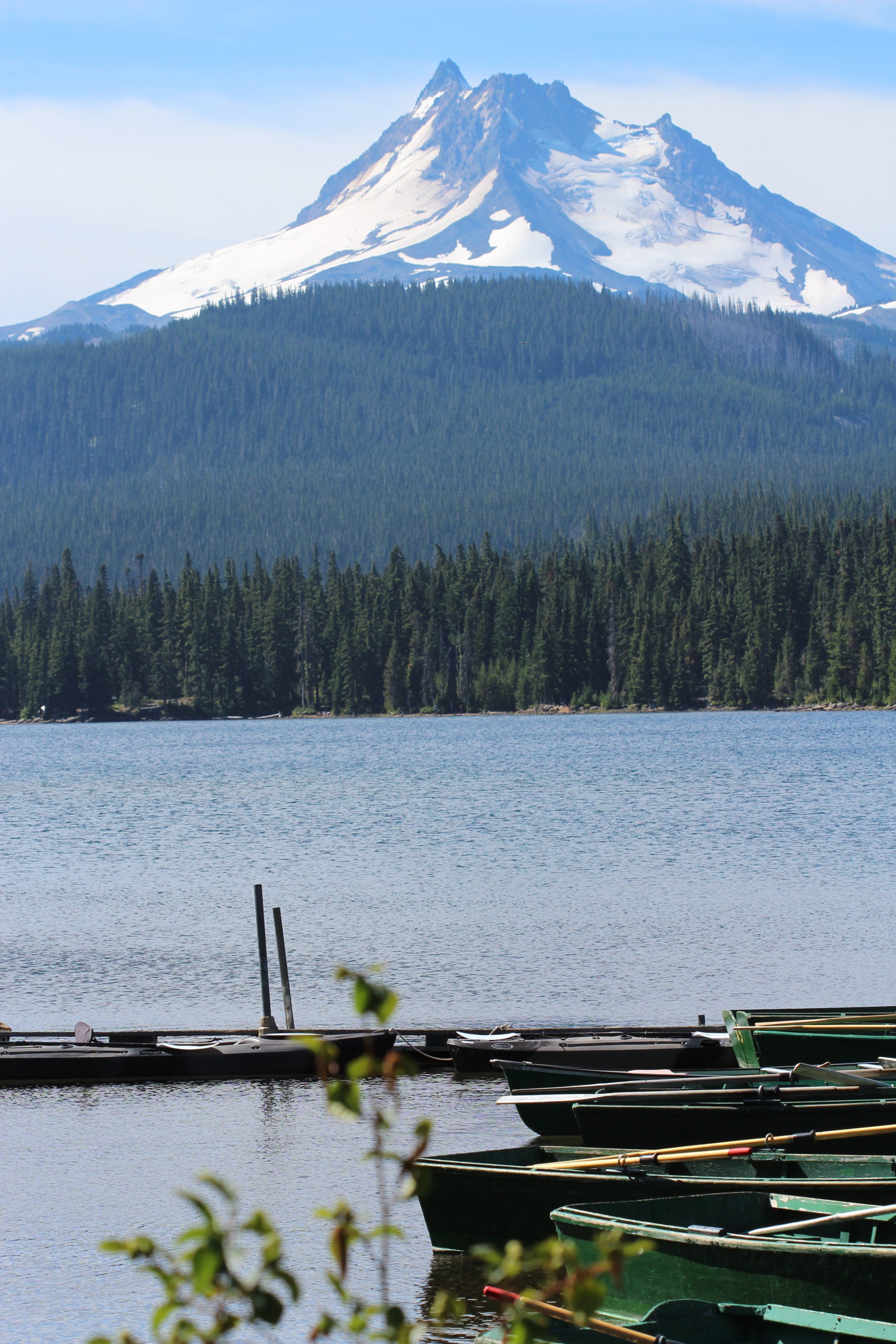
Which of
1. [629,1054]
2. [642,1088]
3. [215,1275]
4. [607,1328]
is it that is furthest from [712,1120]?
[215,1275]

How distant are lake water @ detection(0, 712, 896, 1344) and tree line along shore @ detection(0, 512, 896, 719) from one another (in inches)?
2770

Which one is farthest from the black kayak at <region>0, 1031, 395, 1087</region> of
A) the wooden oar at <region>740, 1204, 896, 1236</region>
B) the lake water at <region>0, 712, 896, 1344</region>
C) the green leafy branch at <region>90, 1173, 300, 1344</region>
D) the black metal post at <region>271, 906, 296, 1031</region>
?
the green leafy branch at <region>90, 1173, 300, 1344</region>

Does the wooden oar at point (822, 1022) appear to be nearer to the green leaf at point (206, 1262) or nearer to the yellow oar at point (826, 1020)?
the yellow oar at point (826, 1020)

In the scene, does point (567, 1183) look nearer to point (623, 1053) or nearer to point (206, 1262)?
point (623, 1053)

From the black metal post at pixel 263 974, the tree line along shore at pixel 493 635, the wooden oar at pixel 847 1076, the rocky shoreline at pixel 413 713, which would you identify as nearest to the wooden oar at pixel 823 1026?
the wooden oar at pixel 847 1076

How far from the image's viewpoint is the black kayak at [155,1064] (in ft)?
75.2

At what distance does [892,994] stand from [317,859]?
2606 centimetres

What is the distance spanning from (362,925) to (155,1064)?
1539 cm

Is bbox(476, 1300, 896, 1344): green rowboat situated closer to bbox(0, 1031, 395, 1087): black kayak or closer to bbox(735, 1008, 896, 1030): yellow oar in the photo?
bbox(735, 1008, 896, 1030): yellow oar

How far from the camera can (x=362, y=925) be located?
38375 millimetres

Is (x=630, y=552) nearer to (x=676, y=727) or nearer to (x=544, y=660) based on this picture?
(x=544, y=660)

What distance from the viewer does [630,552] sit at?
18250 cm

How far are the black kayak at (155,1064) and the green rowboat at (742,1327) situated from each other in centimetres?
1297

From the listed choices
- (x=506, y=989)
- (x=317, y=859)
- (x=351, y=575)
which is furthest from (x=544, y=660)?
(x=506, y=989)
